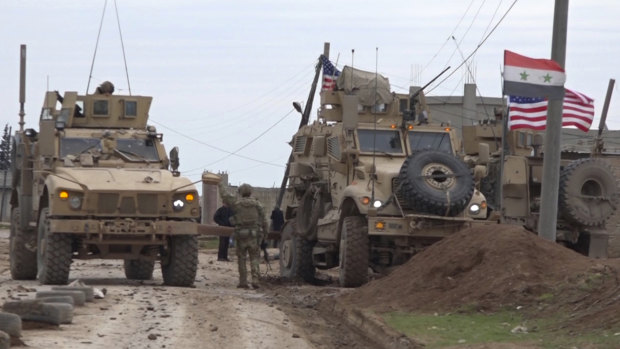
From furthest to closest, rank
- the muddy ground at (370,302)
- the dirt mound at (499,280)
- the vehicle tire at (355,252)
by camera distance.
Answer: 1. the vehicle tire at (355,252)
2. the dirt mound at (499,280)
3. the muddy ground at (370,302)

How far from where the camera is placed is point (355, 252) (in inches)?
734

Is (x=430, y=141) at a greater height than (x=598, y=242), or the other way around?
(x=430, y=141)

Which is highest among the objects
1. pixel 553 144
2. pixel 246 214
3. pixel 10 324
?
pixel 553 144

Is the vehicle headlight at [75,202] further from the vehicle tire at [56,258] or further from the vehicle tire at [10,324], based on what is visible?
the vehicle tire at [10,324]

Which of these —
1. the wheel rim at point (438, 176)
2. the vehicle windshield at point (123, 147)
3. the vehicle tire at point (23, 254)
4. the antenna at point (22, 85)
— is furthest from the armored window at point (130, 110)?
the wheel rim at point (438, 176)

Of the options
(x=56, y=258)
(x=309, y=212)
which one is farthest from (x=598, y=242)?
(x=56, y=258)

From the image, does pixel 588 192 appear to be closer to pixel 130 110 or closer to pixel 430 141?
pixel 430 141

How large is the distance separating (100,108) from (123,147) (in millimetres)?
1327

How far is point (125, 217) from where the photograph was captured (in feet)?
59.0

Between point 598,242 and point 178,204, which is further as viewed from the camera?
point 598,242

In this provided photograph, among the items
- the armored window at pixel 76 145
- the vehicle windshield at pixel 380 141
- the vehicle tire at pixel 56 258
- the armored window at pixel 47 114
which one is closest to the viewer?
the vehicle tire at pixel 56 258

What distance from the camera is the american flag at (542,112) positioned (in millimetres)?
19578

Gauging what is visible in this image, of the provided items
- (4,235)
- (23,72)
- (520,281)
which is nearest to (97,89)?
(23,72)

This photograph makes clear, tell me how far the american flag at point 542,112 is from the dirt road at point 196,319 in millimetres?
3772
